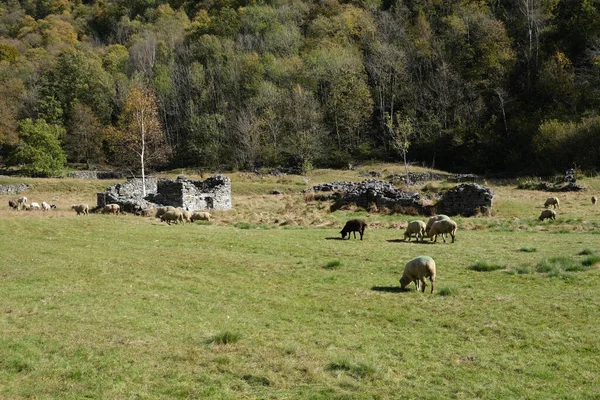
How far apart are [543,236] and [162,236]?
1868 cm

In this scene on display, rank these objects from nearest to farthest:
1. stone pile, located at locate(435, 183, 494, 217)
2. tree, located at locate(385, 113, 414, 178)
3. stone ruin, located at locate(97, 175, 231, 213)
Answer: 1. stone pile, located at locate(435, 183, 494, 217)
2. stone ruin, located at locate(97, 175, 231, 213)
3. tree, located at locate(385, 113, 414, 178)

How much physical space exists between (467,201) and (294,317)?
2515 centimetres

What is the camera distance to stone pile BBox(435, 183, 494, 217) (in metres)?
35.2

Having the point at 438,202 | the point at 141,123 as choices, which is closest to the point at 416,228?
the point at 438,202

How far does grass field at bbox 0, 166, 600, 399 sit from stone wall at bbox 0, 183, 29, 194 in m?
35.3

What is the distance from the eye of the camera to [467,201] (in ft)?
117

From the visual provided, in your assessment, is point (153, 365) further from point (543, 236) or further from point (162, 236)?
point (543, 236)

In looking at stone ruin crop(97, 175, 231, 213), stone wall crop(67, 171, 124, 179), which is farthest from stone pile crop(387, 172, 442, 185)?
stone wall crop(67, 171, 124, 179)

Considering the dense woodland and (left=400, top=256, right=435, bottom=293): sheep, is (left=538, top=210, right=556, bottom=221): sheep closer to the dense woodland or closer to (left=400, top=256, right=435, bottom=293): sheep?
(left=400, top=256, right=435, bottom=293): sheep

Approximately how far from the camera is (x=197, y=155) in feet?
291

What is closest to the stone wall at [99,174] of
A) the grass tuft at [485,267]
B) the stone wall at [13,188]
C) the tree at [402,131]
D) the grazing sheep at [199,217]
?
the stone wall at [13,188]

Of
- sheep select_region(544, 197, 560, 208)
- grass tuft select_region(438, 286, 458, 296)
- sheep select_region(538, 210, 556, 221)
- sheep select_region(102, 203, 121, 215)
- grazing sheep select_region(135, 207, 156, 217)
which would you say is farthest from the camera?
sheep select_region(102, 203, 121, 215)

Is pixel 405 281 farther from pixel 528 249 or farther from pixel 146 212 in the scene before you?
pixel 146 212

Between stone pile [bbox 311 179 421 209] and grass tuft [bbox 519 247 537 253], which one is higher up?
stone pile [bbox 311 179 421 209]
